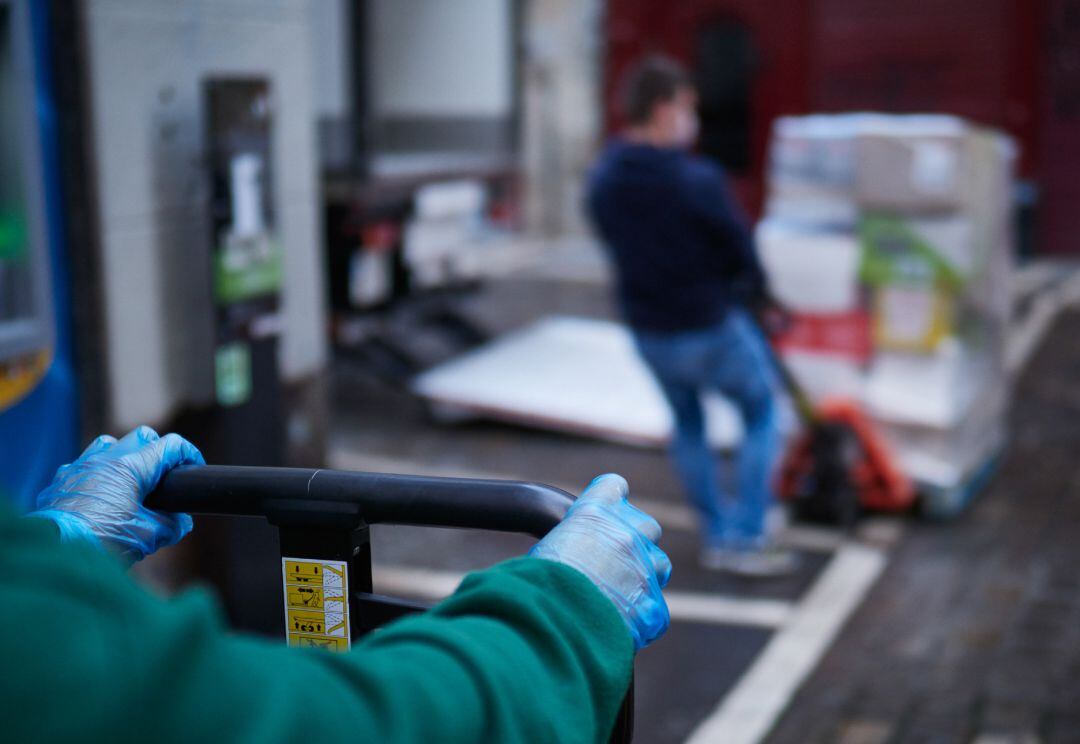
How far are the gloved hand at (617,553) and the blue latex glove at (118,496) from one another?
1.86ft

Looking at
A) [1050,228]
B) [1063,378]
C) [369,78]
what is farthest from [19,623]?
[1050,228]

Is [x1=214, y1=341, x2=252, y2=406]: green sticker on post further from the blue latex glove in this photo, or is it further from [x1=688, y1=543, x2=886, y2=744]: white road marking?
the blue latex glove

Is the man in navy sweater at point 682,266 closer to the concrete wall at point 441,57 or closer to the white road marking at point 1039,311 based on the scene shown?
the concrete wall at point 441,57

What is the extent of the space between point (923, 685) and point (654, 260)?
1900mm

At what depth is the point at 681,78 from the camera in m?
5.13

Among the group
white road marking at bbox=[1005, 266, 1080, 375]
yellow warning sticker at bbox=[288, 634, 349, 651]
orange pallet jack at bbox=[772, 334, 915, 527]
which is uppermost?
yellow warning sticker at bbox=[288, 634, 349, 651]

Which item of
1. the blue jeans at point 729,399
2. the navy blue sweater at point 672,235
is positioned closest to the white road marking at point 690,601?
the blue jeans at point 729,399

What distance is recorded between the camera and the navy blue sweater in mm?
5086

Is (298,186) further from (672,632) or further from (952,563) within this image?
(952,563)

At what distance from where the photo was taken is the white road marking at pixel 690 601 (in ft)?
16.6

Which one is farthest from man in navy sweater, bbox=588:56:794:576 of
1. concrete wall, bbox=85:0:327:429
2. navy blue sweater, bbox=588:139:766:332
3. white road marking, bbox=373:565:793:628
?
concrete wall, bbox=85:0:327:429

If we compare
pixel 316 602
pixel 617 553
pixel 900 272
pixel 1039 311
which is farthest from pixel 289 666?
pixel 1039 311

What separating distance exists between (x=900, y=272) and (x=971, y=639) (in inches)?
76.9

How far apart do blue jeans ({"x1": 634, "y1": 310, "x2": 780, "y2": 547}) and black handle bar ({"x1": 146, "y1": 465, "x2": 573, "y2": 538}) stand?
3.68m
